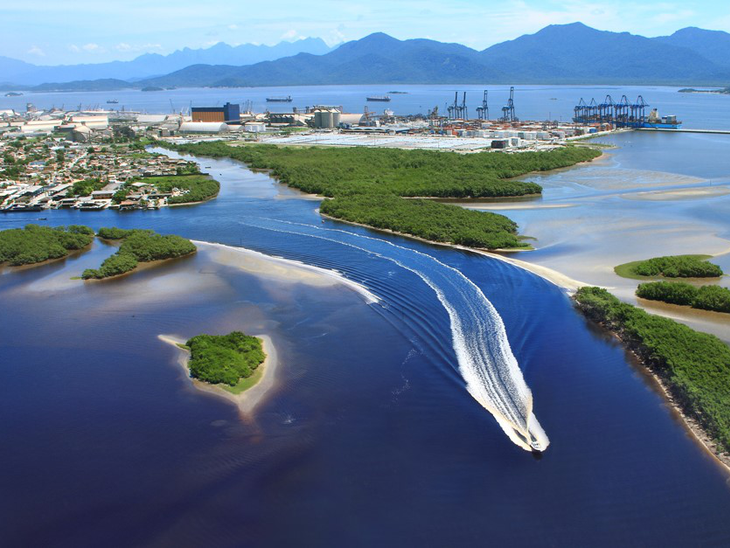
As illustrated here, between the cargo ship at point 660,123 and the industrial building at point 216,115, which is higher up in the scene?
the cargo ship at point 660,123

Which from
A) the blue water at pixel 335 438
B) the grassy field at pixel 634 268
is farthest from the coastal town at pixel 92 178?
the grassy field at pixel 634 268

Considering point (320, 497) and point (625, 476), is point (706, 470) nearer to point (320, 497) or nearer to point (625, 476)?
point (625, 476)

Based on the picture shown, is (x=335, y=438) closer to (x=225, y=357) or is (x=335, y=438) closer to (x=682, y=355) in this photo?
(x=225, y=357)

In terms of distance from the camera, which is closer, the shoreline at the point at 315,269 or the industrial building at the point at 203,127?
the shoreline at the point at 315,269

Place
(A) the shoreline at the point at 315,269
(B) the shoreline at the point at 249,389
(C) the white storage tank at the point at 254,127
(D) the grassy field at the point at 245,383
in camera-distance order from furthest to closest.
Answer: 1. (C) the white storage tank at the point at 254,127
2. (A) the shoreline at the point at 315,269
3. (D) the grassy field at the point at 245,383
4. (B) the shoreline at the point at 249,389

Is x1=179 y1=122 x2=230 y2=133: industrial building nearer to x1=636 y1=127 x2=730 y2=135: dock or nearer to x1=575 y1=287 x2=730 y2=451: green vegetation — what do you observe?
x1=636 y1=127 x2=730 y2=135: dock

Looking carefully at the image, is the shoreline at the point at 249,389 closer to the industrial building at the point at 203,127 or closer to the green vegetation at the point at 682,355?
the green vegetation at the point at 682,355
